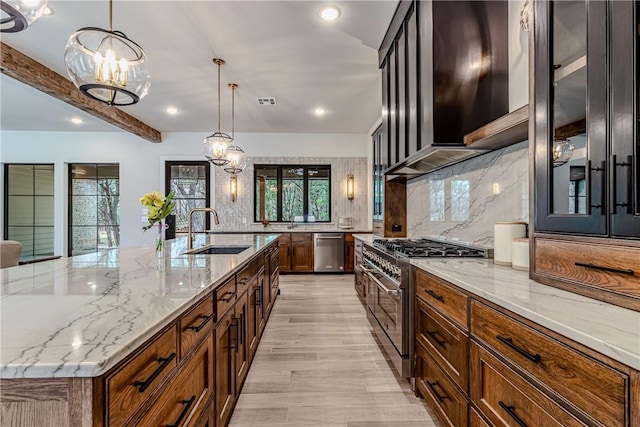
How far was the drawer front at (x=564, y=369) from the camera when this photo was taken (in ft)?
2.31

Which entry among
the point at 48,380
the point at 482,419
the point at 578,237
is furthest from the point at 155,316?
the point at 578,237

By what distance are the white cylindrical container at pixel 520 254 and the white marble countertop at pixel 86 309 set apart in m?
1.55

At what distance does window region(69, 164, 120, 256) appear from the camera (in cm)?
661

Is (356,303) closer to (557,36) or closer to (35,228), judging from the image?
(557,36)

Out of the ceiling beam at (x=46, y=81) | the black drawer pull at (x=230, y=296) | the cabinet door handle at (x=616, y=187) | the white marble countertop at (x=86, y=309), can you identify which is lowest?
the black drawer pull at (x=230, y=296)

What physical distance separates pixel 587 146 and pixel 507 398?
945 mm

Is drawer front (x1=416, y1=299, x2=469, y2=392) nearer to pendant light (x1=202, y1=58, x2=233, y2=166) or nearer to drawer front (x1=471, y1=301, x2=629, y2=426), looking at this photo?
drawer front (x1=471, y1=301, x2=629, y2=426)

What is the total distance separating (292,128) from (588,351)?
241 inches

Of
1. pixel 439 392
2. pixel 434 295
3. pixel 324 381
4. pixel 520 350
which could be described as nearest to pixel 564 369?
pixel 520 350

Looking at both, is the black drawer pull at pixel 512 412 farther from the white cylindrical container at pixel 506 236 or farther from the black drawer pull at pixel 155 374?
the black drawer pull at pixel 155 374

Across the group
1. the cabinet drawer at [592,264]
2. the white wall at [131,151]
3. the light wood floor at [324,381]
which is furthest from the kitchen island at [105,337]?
the white wall at [131,151]

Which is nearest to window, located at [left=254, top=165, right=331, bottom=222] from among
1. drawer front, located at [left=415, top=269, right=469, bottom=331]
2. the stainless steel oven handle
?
the stainless steel oven handle

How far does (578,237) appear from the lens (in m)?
1.12

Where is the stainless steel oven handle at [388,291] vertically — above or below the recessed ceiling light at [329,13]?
below
